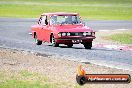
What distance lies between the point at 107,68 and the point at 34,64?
2310 millimetres

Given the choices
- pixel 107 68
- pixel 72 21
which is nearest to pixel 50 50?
pixel 72 21

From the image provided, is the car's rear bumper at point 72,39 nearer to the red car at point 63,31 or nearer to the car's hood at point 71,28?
the red car at point 63,31

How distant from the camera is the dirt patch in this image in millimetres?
12263

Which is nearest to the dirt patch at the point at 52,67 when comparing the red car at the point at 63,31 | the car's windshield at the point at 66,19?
the red car at the point at 63,31

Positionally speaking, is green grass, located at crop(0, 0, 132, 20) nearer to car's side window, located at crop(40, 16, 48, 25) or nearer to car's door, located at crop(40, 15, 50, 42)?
car's side window, located at crop(40, 16, 48, 25)

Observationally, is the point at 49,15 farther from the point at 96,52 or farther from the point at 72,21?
the point at 96,52

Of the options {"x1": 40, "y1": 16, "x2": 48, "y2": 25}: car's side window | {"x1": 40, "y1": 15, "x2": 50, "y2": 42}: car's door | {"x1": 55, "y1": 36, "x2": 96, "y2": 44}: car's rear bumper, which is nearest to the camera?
{"x1": 55, "y1": 36, "x2": 96, "y2": 44}: car's rear bumper

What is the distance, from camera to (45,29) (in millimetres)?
23547

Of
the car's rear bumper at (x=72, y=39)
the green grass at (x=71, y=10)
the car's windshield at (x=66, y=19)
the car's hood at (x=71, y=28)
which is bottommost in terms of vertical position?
the green grass at (x=71, y=10)

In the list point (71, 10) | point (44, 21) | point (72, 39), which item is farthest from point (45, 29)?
point (71, 10)

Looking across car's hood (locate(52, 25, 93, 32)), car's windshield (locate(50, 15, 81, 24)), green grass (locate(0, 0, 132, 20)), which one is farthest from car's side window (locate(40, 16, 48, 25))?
green grass (locate(0, 0, 132, 20))

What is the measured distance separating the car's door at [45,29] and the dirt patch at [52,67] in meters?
4.44

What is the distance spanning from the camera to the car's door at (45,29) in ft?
76.1

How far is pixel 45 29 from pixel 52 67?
8.60 meters
